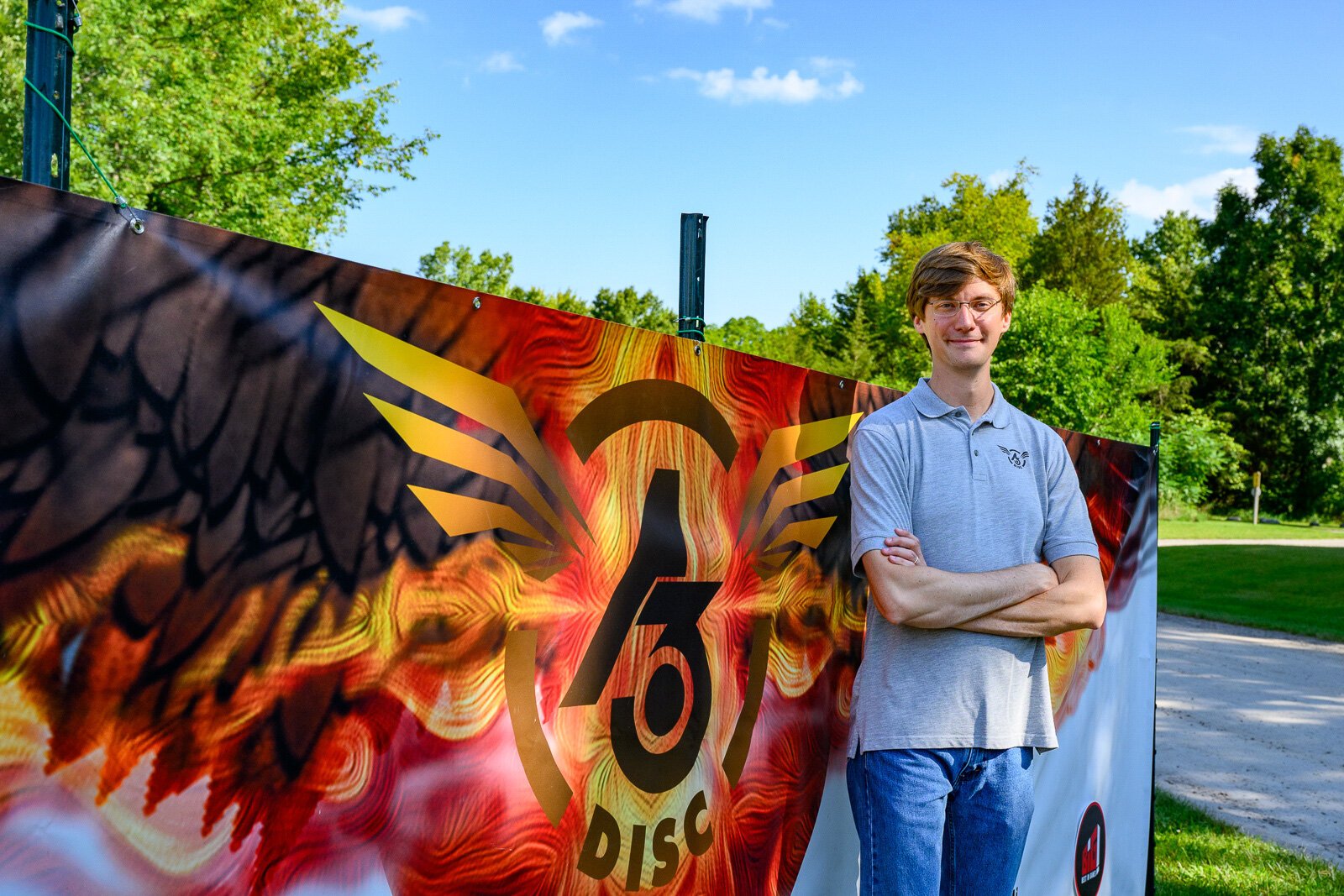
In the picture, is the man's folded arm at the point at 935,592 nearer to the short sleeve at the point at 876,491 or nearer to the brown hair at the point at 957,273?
the short sleeve at the point at 876,491

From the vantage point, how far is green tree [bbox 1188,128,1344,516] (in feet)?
144

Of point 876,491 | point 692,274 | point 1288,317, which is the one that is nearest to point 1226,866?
point 876,491

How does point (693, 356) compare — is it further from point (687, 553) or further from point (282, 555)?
point (282, 555)

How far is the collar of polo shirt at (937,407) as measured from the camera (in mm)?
2225

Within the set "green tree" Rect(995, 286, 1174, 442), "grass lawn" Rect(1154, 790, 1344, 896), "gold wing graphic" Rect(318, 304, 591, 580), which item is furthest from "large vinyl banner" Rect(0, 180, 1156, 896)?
"green tree" Rect(995, 286, 1174, 442)

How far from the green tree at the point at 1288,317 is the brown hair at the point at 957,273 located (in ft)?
155

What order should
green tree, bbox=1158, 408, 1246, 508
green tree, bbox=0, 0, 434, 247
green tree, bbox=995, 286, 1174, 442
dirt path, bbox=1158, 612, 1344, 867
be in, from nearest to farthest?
1. dirt path, bbox=1158, 612, 1344, 867
2. green tree, bbox=0, 0, 434, 247
3. green tree, bbox=995, 286, 1174, 442
4. green tree, bbox=1158, 408, 1246, 508

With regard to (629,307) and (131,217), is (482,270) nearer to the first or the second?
(629,307)

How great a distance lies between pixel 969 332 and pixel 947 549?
47cm

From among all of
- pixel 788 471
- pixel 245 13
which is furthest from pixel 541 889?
pixel 245 13

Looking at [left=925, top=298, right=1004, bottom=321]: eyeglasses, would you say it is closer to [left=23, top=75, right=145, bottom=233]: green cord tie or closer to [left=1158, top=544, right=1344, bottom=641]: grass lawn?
[left=23, top=75, right=145, bottom=233]: green cord tie

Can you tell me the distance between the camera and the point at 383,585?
1.54 meters

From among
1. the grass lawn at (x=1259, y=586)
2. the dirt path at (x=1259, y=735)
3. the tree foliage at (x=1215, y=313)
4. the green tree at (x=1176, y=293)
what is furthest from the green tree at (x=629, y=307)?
the dirt path at (x=1259, y=735)

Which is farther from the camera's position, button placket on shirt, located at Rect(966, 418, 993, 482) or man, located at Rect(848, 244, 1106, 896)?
button placket on shirt, located at Rect(966, 418, 993, 482)
